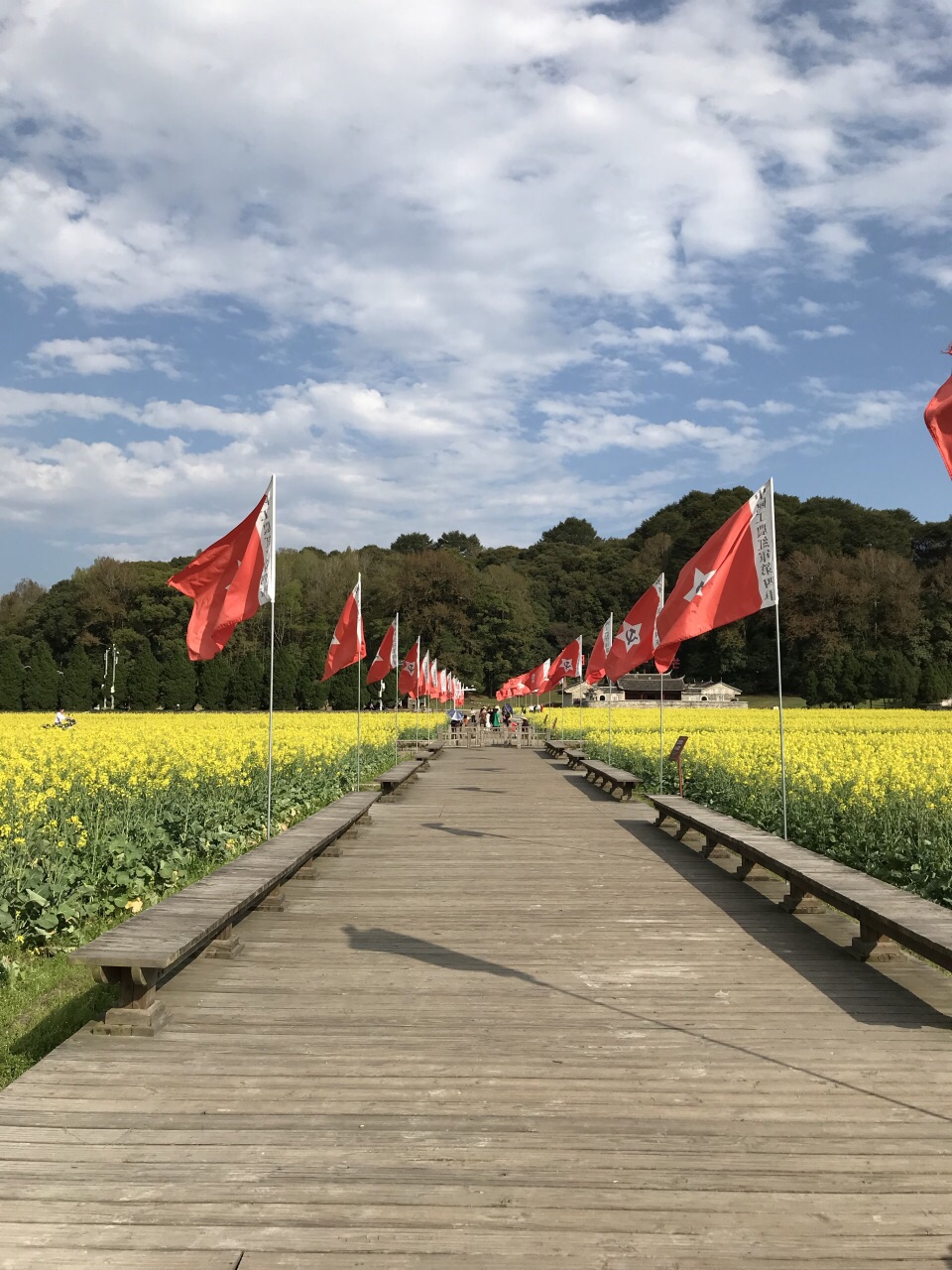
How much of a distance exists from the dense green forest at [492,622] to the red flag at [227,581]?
54316 millimetres

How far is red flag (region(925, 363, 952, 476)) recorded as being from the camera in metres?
5.07

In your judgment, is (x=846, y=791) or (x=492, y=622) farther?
(x=492, y=622)

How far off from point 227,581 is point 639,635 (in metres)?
9.46

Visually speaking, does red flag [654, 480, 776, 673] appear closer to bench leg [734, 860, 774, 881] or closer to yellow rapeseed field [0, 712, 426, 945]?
bench leg [734, 860, 774, 881]

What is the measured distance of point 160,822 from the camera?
9.98 metres

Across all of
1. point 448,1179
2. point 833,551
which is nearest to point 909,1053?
point 448,1179

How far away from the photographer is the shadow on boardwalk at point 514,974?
4461mm

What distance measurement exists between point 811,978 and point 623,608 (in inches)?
3991

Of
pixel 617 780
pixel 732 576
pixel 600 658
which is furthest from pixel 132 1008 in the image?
pixel 600 658

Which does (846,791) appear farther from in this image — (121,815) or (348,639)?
(121,815)

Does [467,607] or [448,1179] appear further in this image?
[467,607]

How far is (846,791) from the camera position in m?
12.1

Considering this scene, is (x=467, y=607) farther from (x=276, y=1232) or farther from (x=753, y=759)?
(x=276, y=1232)

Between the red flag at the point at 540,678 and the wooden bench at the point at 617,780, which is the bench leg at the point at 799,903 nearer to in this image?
the wooden bench at the point at 617,780
